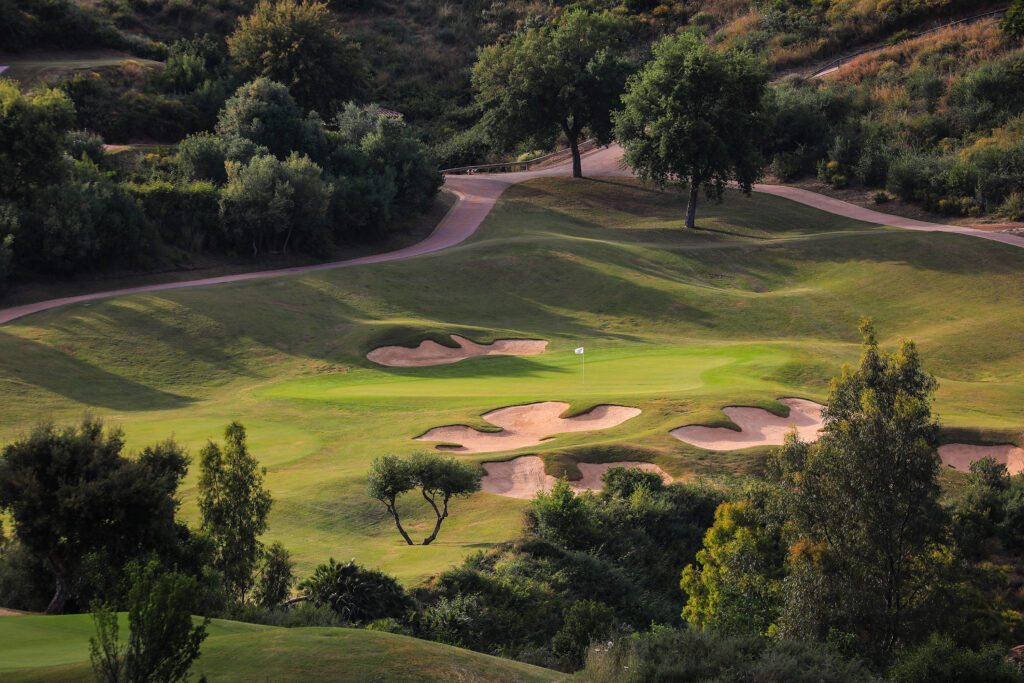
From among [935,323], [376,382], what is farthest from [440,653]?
[935,323]

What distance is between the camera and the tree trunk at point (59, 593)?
46.4 ft

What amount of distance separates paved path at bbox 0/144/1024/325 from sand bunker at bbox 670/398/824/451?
88.8 feet

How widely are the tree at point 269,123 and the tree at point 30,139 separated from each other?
15.7 m

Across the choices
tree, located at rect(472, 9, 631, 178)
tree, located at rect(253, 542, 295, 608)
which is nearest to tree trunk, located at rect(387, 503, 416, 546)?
tree, located at rect(253, 542, 295, 608)

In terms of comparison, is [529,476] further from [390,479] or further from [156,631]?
[156,631]

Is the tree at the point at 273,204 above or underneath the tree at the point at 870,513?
above

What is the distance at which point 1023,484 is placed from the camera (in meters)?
23.0

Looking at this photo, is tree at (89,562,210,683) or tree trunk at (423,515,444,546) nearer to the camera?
tree at (89,562,210,683)

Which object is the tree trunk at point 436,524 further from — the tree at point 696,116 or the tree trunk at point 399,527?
the tree at point 696,116

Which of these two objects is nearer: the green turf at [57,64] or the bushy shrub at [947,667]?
the bushy shrub at [947,667]

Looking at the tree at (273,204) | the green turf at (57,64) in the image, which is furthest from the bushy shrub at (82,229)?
the green turf at (57,64)

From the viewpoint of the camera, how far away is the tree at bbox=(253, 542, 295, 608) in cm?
1536

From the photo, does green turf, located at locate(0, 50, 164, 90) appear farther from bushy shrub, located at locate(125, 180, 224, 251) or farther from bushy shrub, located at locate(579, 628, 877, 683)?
bushy shrub, located at locate(579, 628, 877, 683)

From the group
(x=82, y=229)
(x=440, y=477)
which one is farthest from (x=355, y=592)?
(x=82, y=229)
